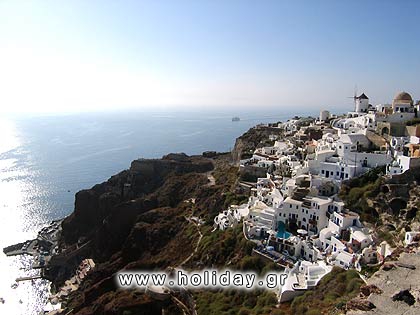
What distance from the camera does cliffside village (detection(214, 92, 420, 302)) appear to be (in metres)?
24.7

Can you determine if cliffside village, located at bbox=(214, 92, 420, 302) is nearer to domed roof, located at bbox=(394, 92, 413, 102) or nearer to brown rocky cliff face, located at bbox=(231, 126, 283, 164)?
domed roof, located at bbox=(394, 92, 413, 102)

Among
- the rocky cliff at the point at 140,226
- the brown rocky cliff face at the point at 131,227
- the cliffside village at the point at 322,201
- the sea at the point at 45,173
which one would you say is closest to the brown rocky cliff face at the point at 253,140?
Answer: the rocky cliff at the point at 140,226

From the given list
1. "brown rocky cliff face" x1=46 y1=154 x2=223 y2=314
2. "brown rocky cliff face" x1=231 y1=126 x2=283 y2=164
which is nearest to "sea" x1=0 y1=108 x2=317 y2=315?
"brown rocky cliff face" x1=46 y1=154 x2=223 y2=314

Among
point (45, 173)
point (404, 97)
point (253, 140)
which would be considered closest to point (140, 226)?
point (253, 140)

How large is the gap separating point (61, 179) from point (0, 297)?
56.5 meters

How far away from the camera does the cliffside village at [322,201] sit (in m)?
24.7

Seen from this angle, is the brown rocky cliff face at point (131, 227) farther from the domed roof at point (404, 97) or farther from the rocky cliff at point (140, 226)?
the domed roof at point (404, 97)

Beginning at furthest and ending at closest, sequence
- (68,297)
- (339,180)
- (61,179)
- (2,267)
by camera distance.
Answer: (61,179) < (2,267) < (68,297) < (339,180)

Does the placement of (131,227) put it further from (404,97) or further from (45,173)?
(45,173)

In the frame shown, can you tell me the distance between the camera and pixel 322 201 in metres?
29.9

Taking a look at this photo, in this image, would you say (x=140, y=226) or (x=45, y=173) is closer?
(x=140, y=226)

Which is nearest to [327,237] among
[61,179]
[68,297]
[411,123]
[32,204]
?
[411,123]

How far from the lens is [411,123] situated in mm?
36281

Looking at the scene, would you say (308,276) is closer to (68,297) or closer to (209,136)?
(68,297)
